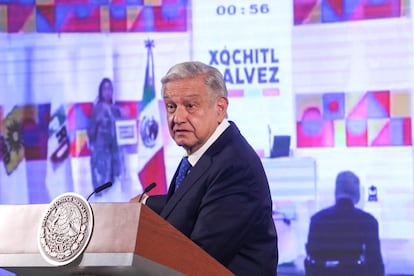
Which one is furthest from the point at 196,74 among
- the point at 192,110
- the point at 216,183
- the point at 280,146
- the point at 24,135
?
the point at 24,135

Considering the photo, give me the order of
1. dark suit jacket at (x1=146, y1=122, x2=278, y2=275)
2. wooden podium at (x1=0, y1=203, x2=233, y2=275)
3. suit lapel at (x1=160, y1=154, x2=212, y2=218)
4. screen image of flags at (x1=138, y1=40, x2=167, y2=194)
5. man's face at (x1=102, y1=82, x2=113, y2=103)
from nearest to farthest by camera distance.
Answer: wooden podium at (x1=0, y1=203, x2=233, y2=275) < dark suit jacket at (x1=146, y1=122, x2=278, y2=275) < suit lapel at (x1=160, y1=154, x2=212, y2=218) < screen image of flags at (x1=138, y1=40, x2=167, y2=194) < man's face at (x1=102, y1=82, x2=113, y2=103)

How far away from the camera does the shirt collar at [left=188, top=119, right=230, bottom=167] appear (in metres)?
2.45

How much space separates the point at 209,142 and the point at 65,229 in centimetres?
76

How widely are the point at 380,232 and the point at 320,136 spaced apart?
0.51 meters

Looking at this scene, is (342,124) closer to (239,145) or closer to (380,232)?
(380,232)

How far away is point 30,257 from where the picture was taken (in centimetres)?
182

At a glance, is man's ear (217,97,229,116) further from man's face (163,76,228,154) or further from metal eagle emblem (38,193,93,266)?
metal eagle emblem (38,193,93,266)

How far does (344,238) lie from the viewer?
3.83m

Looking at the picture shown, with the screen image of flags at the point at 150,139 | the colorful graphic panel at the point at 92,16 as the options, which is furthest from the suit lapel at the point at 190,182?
the colorful graphic panel at the point at 92,16

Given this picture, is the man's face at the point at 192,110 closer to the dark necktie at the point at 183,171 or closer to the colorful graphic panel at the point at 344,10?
the dark necktie at the point at 183,171

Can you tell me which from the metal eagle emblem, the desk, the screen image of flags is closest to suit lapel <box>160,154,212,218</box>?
the metal eagle emblem

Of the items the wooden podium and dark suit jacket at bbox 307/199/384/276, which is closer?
the wooden podium

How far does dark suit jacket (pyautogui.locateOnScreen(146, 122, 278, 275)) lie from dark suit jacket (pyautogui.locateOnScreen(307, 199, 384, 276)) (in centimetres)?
144

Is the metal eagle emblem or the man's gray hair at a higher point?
the man's gray hair
